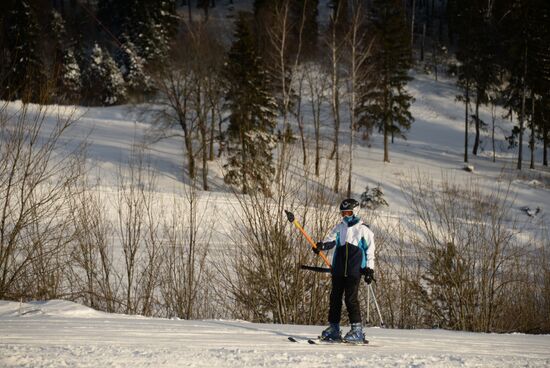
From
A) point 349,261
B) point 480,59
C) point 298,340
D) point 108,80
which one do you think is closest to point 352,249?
point 349,261

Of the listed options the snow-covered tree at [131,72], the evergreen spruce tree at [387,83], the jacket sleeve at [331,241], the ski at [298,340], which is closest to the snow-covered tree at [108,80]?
the snow-covered tree at [131,72]

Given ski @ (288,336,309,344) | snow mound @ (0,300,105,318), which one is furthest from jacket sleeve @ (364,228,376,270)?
snow mound @ (0,300,105,318)

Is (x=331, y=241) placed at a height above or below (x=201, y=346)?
above

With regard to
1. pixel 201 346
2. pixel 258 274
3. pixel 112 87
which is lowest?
pixel 258 274

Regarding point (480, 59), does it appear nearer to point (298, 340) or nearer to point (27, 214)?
point (27, 214)

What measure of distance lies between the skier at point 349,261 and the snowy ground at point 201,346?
55 cm

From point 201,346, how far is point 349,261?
2.47 metres

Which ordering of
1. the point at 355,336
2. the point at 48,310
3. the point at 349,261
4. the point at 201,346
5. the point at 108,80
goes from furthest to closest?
the point at 108,80 < the point at 48,310 < the point at 349,261 < the point at 355,336 < the point at 201,346

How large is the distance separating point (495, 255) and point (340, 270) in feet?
20.3

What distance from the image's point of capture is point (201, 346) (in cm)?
626

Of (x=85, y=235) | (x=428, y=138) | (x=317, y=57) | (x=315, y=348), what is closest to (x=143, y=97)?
(x=317, y=57)

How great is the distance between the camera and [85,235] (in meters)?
11.9

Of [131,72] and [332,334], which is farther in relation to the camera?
[131,72]

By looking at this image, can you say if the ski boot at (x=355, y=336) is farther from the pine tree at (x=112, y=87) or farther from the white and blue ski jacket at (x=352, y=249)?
the pine tree at (x=112, y=87)
